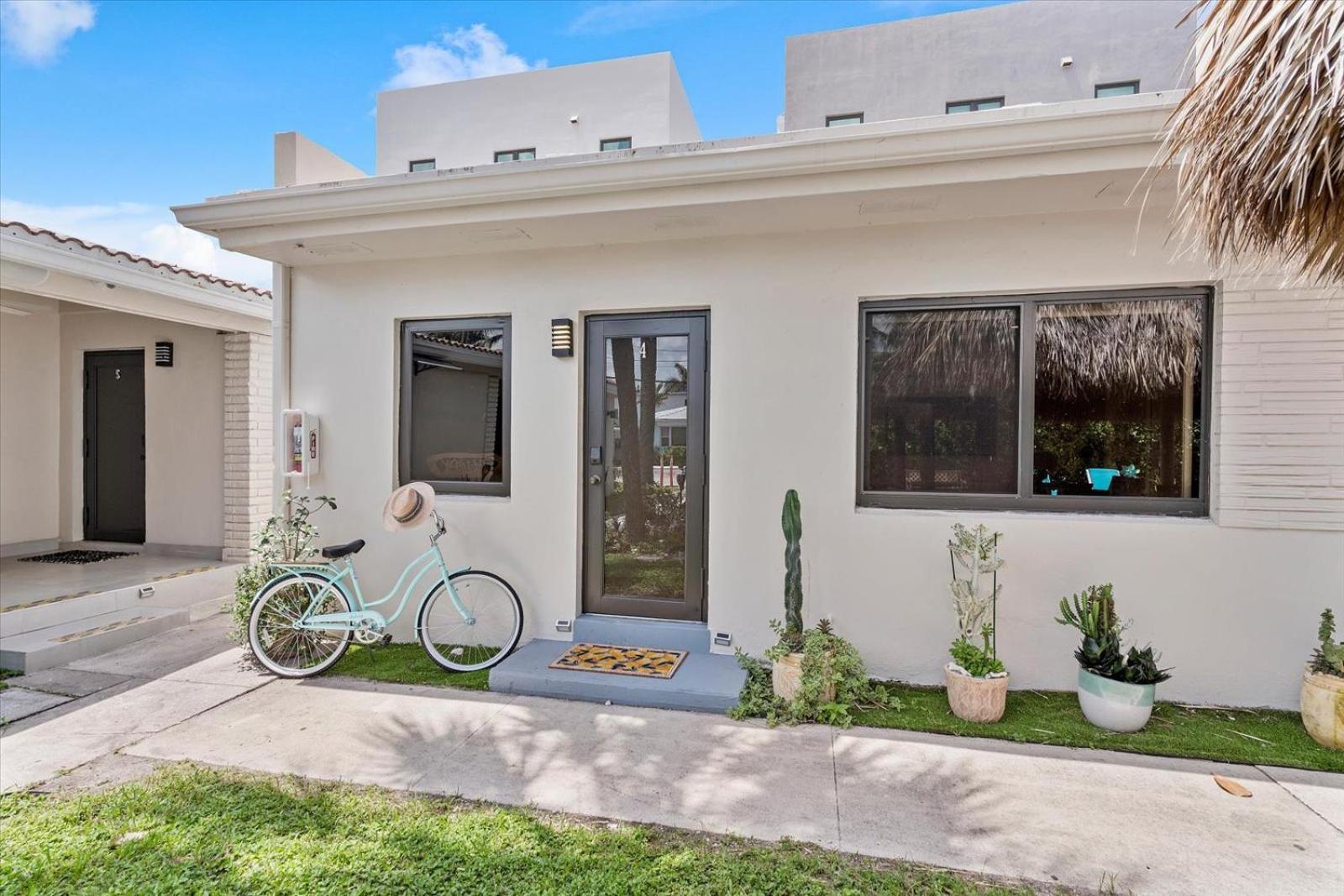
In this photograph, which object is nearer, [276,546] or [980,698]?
[980,698]

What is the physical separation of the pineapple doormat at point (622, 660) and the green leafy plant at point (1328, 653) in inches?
151

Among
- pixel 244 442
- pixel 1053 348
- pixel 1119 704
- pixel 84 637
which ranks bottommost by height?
Answer: pixel 84 637

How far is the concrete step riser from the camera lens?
5.14 metres

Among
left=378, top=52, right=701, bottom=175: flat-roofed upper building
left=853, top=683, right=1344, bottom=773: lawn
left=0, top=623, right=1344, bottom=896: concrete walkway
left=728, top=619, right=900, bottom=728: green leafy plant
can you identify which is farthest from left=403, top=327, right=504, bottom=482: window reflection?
left=378, top=52, right=701, bottom=175: flat-roofed upper building

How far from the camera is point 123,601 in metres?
5.88

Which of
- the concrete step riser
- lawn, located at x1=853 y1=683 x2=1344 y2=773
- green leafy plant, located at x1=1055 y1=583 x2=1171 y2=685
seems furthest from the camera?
the concrete step riser

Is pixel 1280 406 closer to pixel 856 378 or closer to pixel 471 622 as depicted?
pixel 856 378

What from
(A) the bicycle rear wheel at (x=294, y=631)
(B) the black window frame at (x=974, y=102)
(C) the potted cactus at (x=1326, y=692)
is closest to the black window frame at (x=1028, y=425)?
(C) the potted cactus at (x=1326, y=692)

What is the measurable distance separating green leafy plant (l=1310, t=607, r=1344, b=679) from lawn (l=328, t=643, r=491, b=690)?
5144 millimetres

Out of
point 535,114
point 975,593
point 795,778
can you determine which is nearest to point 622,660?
point 795,778

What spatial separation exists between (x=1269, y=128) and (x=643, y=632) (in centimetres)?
433

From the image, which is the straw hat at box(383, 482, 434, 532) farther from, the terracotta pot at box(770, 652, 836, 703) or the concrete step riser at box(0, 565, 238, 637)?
the concrete step riser at box(0, 565, 238, 637)

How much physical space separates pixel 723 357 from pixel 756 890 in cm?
332

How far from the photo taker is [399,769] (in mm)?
3314
